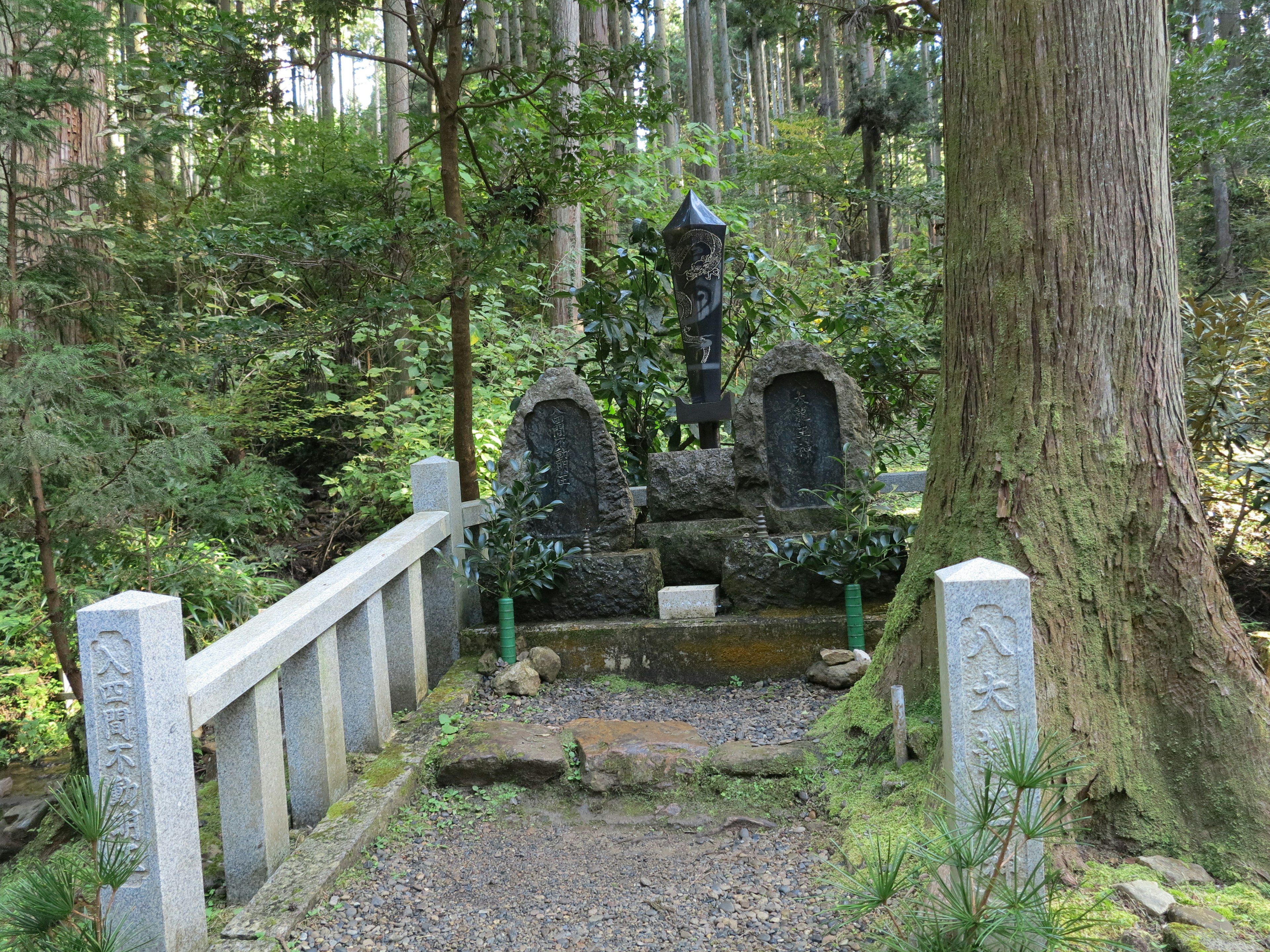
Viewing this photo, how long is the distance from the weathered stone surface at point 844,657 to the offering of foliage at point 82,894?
3089 millimetres

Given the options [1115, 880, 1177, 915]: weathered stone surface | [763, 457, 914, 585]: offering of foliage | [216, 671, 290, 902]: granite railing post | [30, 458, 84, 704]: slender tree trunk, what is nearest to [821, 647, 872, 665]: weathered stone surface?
[763, 457, 914, 585]: offering of foliage

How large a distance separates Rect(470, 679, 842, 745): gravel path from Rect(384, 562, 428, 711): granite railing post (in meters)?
0.33

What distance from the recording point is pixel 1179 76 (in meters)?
9.59

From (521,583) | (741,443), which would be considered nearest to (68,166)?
(521,583)

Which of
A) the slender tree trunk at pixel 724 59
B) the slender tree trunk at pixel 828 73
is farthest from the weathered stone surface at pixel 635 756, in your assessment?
the slender tree trunk at pixel 724 59

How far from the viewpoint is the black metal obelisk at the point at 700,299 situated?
5.77 meters

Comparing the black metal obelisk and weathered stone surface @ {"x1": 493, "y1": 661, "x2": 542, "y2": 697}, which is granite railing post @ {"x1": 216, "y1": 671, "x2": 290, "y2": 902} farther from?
the black metal obelisk

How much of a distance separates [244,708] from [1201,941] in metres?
2.76

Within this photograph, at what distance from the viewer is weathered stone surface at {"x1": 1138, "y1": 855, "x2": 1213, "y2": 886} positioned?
252 centimetres

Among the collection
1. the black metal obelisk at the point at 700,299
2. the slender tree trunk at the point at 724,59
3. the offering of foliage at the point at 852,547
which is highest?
the slender tree trunk at the point at 724,59

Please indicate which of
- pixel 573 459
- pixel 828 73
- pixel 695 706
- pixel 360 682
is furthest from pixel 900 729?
pixel 828 73

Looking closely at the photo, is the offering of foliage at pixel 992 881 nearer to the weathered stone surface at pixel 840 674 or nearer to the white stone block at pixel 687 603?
the weathered stone surface at pixel 840 674

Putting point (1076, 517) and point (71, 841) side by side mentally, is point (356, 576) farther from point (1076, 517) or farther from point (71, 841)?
point (1076, 517)

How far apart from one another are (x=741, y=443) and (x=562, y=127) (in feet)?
8.01
